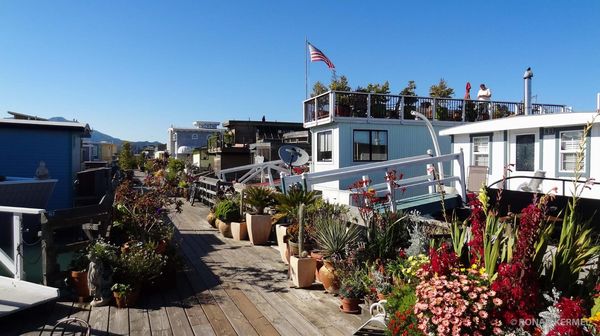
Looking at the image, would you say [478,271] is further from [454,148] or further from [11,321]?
[454,148]

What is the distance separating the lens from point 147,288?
5422 mm

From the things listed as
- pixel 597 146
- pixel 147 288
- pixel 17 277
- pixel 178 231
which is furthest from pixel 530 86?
pixel 17 277

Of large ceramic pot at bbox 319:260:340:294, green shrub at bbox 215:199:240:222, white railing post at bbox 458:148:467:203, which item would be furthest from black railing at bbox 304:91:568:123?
large ceramic pot at bbox 319:260:340:294

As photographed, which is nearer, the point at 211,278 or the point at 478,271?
the point at 478,271

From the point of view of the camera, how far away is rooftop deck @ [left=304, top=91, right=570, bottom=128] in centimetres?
1584

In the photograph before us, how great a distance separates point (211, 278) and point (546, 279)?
4.57 metres

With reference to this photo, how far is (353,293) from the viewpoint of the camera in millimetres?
4691

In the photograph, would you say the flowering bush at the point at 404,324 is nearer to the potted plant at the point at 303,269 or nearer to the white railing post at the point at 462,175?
the potted plant at the point at 303,269

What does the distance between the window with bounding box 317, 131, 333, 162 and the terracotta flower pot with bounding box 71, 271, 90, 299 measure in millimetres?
12099

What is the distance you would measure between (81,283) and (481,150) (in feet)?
38.6

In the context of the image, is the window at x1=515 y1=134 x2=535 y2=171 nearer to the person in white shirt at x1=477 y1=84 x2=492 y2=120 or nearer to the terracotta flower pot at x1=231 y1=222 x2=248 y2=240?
the person in white shirt at x1=477 y1=84 x2=492 y2=120

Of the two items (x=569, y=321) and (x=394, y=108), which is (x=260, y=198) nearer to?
(x=569, y=321)

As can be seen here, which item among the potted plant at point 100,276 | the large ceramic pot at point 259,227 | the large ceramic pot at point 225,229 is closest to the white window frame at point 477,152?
the large ceramic pot at point 259,227

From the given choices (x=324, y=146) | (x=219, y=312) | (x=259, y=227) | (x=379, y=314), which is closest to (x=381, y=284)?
(x=379, y=314)
